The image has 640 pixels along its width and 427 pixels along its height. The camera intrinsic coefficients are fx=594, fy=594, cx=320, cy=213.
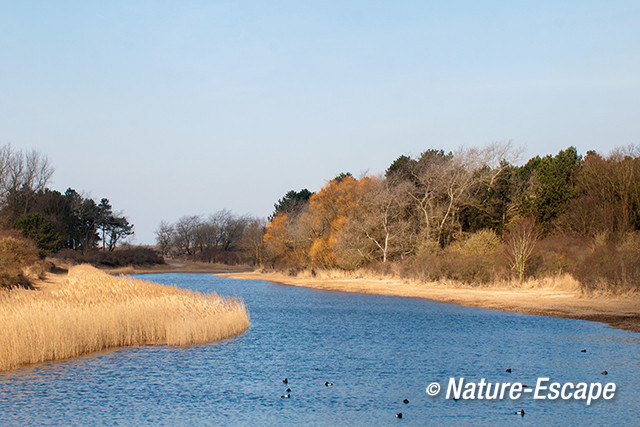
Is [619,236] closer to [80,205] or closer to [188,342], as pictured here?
[188,342]

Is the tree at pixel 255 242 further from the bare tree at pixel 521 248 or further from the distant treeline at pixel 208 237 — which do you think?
the bare tree at pixel 521 248

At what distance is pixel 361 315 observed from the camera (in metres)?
29.7

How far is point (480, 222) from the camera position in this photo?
5197 cm

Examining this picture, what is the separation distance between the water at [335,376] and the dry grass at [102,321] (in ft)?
2.04

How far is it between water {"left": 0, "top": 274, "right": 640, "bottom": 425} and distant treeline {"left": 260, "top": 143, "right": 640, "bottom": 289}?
38.0ft

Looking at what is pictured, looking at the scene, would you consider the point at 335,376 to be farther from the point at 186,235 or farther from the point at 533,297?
the point at 186,235

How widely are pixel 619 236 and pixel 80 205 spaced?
266ft

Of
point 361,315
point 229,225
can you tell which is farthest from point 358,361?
point 229,225

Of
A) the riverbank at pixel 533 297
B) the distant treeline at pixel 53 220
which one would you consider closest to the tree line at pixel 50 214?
the distant treeline at pixel 53 220

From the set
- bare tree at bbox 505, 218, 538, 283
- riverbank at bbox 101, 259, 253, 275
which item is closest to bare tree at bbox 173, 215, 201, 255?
riverbank at bbox 101, 259, 253, 275

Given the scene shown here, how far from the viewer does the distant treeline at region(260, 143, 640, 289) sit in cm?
3694

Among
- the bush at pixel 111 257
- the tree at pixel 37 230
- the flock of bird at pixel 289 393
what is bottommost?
the flock of bird at pixel 289 393

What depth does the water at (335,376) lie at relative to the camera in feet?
39.1

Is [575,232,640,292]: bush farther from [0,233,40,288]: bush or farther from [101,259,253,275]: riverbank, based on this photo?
[101,259,253,275]: riverbank
